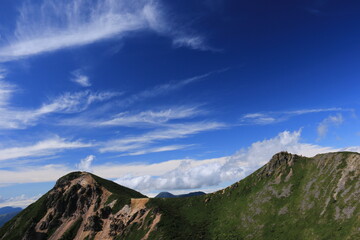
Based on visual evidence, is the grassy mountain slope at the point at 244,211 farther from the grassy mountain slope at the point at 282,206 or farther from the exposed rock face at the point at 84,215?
the exposed rock face at the point at 84,215

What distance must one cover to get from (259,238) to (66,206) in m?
151

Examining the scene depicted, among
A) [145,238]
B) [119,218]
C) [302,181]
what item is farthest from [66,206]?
[302,181]

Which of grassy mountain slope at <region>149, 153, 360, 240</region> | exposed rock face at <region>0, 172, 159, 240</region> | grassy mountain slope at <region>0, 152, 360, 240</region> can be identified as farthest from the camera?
exposed rock face at <region>0, 172, 159, 240</region>

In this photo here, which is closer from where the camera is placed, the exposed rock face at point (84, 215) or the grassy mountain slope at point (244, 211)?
the grassy mountain slope at point (244, 211)

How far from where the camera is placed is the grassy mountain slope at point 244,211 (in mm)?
89438

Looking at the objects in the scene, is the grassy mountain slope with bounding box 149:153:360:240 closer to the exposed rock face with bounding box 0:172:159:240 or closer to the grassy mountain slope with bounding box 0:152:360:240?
the grassy mountain slope with bounding box 0:152:360:240

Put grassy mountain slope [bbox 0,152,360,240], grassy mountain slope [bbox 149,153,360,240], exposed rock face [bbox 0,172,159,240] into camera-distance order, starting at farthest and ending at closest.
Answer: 1. exposed rock face [bbox 0,172,159,240]
2. grassy mountain slope [bbox 0,152,360,240]
3. grassy mountain slope [bbox 149,153,360,240]

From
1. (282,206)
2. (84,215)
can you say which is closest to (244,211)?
(282,206)

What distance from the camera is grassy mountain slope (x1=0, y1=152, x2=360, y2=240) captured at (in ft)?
293

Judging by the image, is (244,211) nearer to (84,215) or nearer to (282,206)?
(282,206)

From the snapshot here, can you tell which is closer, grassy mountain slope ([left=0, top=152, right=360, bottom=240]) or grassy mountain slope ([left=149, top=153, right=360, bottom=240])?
grassy mountain slope ([left=149, top=153, right=360, bottom=240])

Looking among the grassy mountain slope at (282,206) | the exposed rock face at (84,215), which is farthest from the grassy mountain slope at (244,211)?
the exposed rock face at (84,215)

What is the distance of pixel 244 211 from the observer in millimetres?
118375

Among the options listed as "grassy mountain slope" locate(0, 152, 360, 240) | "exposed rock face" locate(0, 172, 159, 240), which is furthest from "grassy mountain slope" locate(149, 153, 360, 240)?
"exposed rock face" locate(0, 172, 159, 240)
